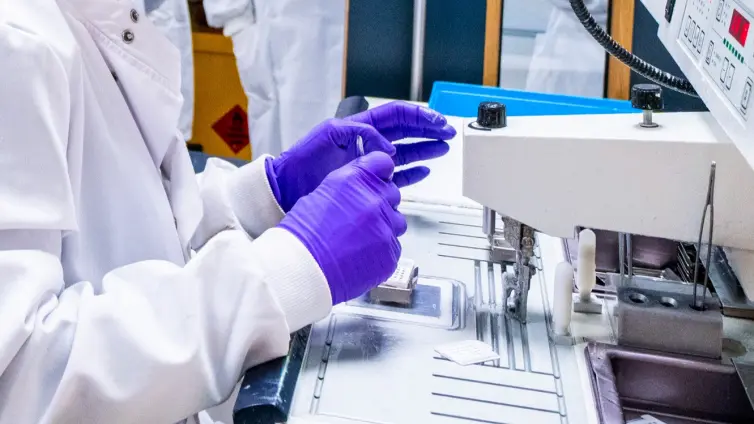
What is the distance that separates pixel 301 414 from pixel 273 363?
8cm

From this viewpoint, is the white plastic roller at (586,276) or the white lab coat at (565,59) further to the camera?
the white lab coat at (565,59)

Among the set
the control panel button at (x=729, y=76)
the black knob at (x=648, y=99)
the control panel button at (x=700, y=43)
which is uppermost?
the control panel button at (x=700, y=43)

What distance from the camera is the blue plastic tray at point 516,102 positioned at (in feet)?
6.93

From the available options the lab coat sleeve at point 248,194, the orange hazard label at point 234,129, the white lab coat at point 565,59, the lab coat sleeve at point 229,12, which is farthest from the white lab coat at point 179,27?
the lab coat sleeve at point 248,194

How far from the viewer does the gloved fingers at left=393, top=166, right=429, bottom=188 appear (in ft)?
4.91

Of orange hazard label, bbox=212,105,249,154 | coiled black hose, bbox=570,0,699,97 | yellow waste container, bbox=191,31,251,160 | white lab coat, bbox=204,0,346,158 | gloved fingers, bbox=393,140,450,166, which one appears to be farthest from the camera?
orange hazard label, bbox=212,105,249,154

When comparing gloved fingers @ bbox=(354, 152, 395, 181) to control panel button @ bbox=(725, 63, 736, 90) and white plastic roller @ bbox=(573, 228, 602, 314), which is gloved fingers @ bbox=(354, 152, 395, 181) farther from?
control panel button @ bbox=(725, 63, 736, 90)

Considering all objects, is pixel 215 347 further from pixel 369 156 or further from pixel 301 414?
pixel 369 156

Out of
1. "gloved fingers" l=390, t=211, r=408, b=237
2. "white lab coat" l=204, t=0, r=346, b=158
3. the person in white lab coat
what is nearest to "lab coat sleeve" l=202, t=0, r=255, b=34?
"white lab coat" l=204, t=0, r=346, b=158

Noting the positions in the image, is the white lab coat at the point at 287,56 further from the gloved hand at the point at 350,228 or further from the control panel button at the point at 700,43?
the control panel button at the point at 700,43

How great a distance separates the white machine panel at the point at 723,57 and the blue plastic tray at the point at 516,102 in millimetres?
952

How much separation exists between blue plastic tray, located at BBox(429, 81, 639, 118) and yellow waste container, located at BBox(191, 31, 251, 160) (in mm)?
1087

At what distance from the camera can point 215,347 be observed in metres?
0.98

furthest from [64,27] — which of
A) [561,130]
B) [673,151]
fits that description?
[673,151]
